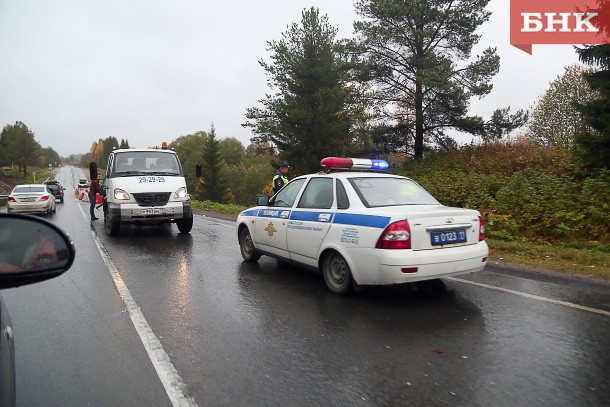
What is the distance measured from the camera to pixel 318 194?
6094 millimetres

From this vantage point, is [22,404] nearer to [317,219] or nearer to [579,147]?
[317,219]

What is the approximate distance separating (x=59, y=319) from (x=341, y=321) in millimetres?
3031

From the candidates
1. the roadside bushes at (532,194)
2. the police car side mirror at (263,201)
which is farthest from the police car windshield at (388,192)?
the roadside bushes at (532,194)

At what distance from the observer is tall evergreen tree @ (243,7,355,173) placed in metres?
25.5

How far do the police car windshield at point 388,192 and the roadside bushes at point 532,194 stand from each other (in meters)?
5.49

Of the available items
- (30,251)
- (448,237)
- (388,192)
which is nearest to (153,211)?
(388,192)

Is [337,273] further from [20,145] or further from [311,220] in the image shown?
[20,145]

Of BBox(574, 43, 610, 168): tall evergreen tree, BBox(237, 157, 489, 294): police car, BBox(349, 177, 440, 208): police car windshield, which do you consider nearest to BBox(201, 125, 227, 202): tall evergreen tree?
BBox(574, 43, 610, 168): tall evergreen tree

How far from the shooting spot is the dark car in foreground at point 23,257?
179 centimetres

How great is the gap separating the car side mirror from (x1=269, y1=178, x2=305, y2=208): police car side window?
465cm

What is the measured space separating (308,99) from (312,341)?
24.4 meters

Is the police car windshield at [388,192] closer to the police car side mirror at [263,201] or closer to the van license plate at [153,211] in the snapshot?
the police car side mirror at [263,201]

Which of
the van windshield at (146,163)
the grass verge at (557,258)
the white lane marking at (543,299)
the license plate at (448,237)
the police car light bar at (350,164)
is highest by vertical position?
the van windshield at (146,163)

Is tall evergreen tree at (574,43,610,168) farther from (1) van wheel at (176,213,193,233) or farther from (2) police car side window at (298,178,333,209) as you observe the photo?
(1) van wheel at (176,213,193,233)
